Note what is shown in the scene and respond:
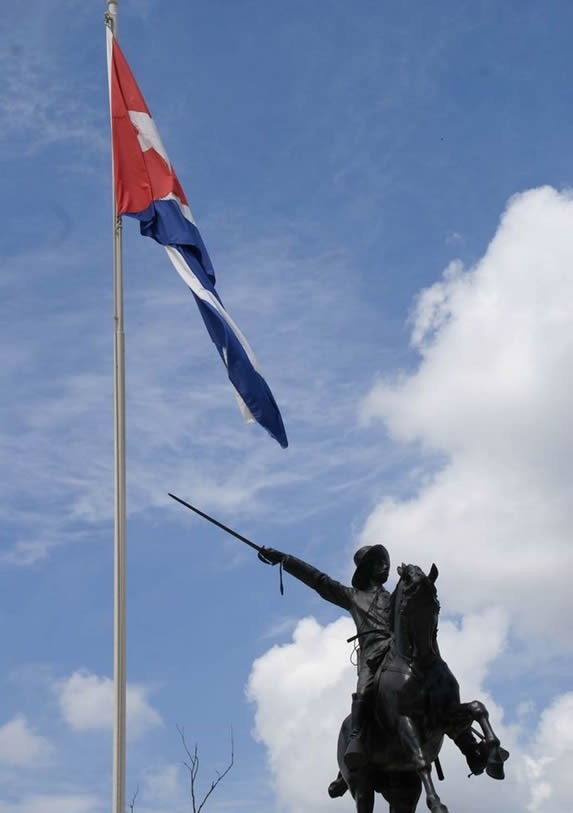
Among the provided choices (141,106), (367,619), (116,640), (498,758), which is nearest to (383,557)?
(367,619)

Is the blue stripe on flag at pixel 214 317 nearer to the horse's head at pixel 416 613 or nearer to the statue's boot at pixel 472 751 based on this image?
the horse's head at pixel 416 613

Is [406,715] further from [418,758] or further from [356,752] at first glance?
[356,752]

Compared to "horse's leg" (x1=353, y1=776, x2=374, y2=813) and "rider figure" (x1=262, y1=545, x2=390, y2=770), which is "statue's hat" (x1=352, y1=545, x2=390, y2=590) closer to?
"rider figure" (x1=262, y1=545, x2=390, y2=770)

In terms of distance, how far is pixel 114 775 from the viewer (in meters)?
14.1

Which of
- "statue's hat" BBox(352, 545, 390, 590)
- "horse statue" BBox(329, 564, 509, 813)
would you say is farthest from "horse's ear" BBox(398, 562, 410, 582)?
"statue's hat" BBox(352, 545, 390, 590)

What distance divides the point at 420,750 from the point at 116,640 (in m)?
3.73

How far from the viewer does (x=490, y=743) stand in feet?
50.7

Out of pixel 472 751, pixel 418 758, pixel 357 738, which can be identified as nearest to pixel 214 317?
pixel 357 738

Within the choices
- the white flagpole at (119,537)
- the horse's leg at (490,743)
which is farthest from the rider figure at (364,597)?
the white flagpole at (119,537)

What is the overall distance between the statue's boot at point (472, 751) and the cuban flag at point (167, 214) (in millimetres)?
4188

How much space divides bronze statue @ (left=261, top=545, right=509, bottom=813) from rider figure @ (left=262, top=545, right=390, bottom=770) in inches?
0.7

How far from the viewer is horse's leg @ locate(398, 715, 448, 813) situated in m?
14.8

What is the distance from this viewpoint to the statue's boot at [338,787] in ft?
56.3

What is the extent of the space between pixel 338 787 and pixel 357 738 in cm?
141
